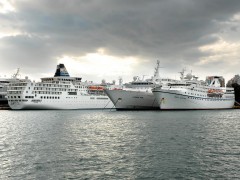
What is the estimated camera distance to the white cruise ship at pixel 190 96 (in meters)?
87.0

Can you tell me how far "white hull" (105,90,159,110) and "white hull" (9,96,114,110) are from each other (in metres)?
23.0

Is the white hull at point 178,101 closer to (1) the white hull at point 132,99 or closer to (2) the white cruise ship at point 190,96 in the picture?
(2) the white cruise ship at point 190,96

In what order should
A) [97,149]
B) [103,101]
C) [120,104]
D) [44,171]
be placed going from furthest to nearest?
[103,101] < [120,104] < [97,149] < [44,171]

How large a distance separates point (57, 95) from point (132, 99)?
29.5 metres

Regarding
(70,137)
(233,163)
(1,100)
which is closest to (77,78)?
(1,100)

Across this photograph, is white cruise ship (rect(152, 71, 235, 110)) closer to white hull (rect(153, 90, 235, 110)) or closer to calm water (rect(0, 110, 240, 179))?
white hull (rect(153, 90, 235, 110))

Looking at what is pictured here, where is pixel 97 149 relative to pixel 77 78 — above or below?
below

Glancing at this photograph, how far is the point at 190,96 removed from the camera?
92188 millimetres

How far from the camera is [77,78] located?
123m

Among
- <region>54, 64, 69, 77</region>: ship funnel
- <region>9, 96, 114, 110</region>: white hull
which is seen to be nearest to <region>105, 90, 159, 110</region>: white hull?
<region>9, 96, 114, 110</region>: white hull

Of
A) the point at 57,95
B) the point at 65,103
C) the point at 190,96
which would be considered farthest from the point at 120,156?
the point at 57,95

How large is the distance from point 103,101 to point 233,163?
9891 centimetres

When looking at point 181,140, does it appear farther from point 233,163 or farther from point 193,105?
point 193,105

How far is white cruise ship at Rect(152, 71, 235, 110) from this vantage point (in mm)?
87000
